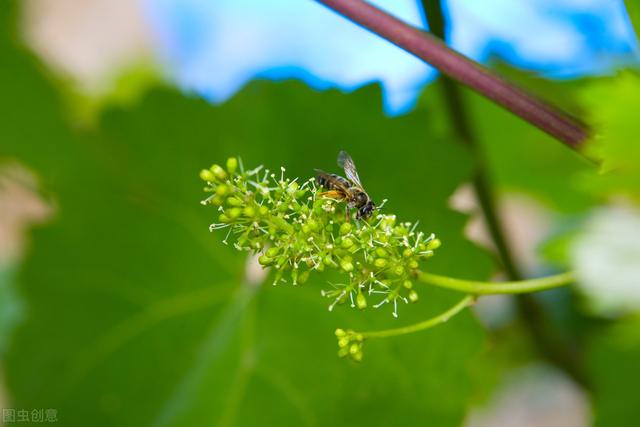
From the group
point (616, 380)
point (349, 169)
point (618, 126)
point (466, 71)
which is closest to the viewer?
point (618, 126)

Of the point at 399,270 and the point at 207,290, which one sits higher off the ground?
the point at 207,290

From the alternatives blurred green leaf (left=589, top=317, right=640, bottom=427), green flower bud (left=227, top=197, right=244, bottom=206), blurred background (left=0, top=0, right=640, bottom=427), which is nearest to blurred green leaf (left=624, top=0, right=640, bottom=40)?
blurred background (left=0, top=0, right=640, bottom=427)

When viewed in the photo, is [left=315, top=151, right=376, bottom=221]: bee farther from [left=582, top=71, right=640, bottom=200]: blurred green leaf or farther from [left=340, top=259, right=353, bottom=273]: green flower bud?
[left=582, top=71, right=640, bottom=200]: blurred green leaf

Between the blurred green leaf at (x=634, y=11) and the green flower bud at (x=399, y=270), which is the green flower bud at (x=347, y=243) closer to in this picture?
the green flower bud at (x=399, y=270)

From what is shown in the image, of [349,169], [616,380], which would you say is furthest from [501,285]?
[616,380]

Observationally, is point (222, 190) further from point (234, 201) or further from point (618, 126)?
point (618, 126)

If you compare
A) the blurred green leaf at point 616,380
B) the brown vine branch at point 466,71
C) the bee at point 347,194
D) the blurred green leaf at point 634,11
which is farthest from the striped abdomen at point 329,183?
the blurred green leaf at point 616,380
